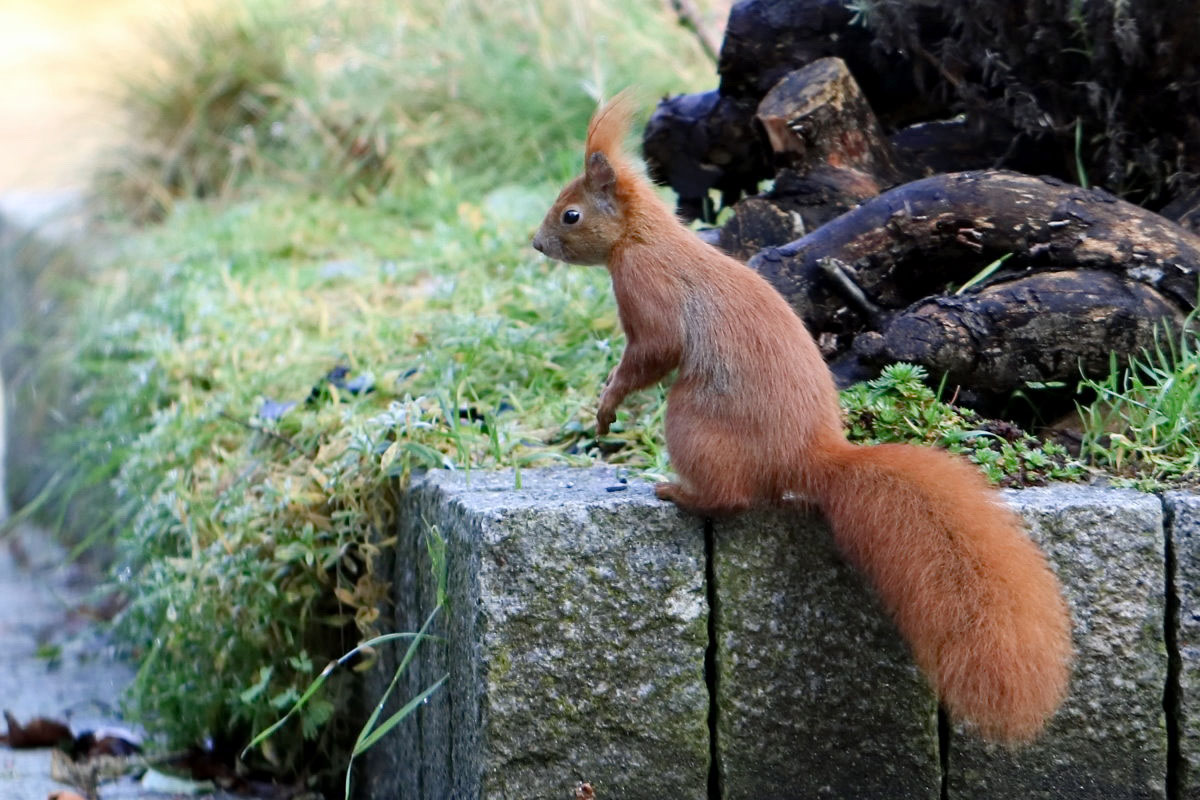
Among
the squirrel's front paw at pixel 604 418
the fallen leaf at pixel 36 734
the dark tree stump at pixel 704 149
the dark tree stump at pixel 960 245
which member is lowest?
the fallen leaf at pixel 36 734

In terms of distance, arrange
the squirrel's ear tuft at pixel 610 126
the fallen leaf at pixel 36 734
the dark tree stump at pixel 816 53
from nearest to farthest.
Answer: the squirrel's ear tuft at pixel 610 126 < the fallen leaf at pixel 36 734 < the dark tree stump at pixel 816 53

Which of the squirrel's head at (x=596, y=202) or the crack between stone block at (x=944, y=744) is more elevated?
the squirrel's head at (x=596, y=202)

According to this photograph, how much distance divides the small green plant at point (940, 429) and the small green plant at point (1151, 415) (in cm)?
10

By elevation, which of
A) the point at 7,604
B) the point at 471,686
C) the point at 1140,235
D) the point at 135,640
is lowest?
the point at 7,604

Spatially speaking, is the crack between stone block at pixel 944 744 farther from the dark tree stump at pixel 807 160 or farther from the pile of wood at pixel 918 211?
the dark tree stump at pixel 807 160

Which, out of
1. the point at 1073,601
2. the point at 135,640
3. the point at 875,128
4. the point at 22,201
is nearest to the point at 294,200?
the point at 22,201

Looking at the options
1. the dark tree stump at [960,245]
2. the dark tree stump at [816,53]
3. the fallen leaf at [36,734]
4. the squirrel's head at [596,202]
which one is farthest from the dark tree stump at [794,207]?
the fallen leaf at [36,734]

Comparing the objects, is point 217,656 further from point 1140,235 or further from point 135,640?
point 1140,235

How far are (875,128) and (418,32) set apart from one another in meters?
4.66

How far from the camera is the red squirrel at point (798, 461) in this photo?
2049mm

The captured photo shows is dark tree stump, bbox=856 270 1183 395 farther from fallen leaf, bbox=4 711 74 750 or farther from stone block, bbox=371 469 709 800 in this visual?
fallen leaf, bbox=4 711 74 750

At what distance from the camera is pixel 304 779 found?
11.1 feet

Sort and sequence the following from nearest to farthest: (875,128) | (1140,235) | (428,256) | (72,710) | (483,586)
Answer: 1. (483,586)
2. (1140,235)
3. (875,128)
4. (72,710)
5. (428,256)

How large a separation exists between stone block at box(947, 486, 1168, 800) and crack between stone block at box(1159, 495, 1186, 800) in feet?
0.04
